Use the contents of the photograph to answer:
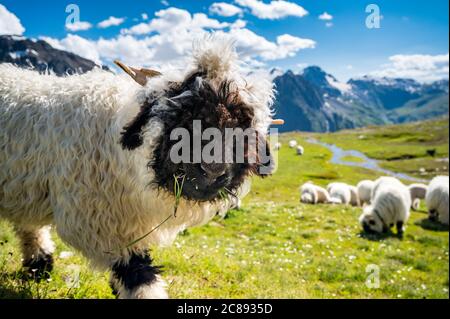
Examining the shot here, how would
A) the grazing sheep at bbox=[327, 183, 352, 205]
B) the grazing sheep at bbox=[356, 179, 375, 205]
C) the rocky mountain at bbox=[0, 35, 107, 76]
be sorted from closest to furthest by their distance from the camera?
the grazing sheep at bbox=[327, 183, 352, 205], the grazing sheep at bbox=[356, 179, 375, 205], the rocky mountain at bbox=[0, 35, 107, 76]

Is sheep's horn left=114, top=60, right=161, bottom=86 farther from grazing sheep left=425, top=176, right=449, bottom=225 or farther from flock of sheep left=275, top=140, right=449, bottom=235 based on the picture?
grazing sheep left=425, top=176, right=449, bottom=225

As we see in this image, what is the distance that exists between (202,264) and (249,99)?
398 centimetres

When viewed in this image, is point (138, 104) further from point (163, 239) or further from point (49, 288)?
point (49, 288)

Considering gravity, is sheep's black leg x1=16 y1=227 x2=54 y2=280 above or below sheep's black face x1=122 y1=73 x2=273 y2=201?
below

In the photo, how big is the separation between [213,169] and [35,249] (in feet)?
11.8

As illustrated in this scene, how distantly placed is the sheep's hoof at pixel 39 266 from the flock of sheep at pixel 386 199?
13852 millimetres

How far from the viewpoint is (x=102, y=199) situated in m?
3.87

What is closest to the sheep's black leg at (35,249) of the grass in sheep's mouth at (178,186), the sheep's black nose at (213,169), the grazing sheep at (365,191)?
the grass in sheep's mouth at (178,186)

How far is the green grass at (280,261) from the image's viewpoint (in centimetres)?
480

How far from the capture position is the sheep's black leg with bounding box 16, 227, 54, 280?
496 cm

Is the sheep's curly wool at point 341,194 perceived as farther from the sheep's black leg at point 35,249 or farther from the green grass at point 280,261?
the sheep's black leg at point 35,249

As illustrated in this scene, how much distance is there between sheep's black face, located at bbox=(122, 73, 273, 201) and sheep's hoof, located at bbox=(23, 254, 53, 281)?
104 inches

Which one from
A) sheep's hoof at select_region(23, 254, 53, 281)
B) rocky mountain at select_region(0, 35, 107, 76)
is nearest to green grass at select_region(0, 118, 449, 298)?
sheep's hoof at select_region(23, 254, 53, 281)
